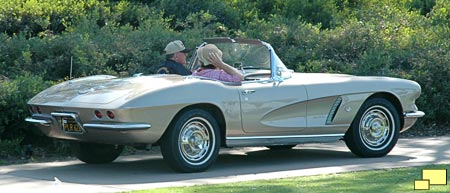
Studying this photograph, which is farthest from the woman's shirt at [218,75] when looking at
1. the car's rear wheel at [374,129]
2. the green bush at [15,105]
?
the green bush at [15,105]

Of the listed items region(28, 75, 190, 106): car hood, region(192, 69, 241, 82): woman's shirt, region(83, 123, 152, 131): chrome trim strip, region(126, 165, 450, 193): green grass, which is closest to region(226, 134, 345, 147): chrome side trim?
region(192, 69, 241, 82): woman's shirt

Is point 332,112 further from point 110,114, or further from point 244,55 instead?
point 110,114

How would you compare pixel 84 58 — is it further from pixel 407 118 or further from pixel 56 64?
pixel 407 118

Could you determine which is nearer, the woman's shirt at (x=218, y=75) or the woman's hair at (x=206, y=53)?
the woman's shirt at (x=218, y=75)

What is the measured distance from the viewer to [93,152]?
10703 millimetres

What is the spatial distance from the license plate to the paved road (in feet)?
1.64

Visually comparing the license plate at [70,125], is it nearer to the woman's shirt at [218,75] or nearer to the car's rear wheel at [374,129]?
the woman's shirt at [218,75]

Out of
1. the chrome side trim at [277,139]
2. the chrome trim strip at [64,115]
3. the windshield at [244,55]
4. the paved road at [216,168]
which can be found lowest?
the paved road at [216,168]

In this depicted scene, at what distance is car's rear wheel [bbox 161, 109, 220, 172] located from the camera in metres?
9.70

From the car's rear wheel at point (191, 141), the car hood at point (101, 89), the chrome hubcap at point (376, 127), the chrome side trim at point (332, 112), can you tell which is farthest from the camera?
the chrome hubcap at point (376, 127)

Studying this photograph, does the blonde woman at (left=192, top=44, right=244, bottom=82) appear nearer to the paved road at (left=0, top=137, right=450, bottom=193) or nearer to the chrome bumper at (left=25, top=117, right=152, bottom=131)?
the paved road at (left=0, top=137, right=450, bottom=193)

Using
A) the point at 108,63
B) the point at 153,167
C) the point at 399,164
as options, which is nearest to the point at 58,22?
the point at 108,63

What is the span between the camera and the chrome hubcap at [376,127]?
1132cm

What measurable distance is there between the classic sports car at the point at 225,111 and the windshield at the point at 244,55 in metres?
0.01
